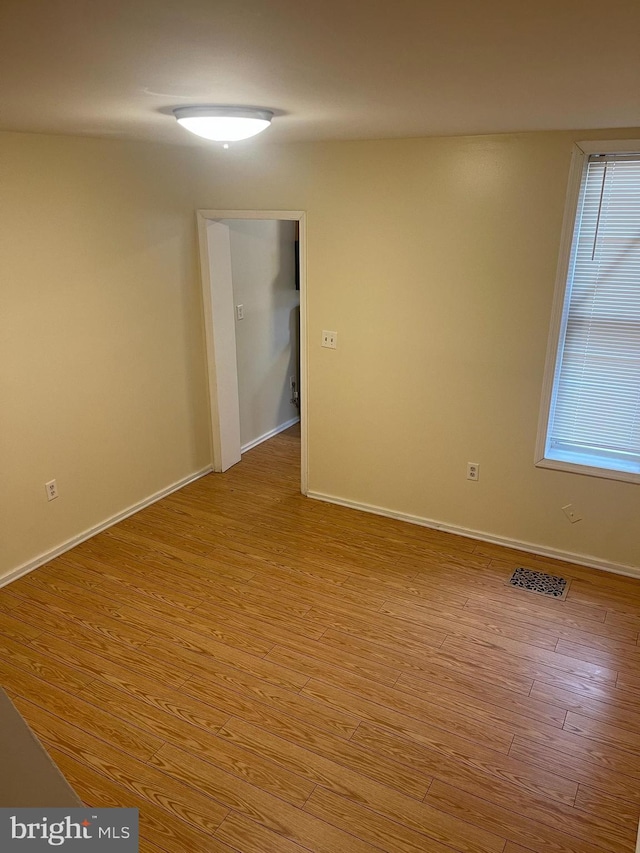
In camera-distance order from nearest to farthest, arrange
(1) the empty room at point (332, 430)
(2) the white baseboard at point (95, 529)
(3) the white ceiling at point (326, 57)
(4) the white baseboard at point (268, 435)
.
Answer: (3) the white ceiling at point (326, 57), (1) the empty room at point (332, 430), (2) the white baseboard at point (95, 529), (4) the white baseboard at point (268, 435)

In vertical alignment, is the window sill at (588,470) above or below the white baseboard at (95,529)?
above

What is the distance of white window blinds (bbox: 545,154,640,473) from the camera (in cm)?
313

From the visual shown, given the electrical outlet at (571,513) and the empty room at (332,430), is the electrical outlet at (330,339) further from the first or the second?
the electrical outlet at (571,513)

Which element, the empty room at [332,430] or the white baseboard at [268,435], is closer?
the empty room at [332,430]

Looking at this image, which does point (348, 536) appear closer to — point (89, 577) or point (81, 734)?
point (89, 577)

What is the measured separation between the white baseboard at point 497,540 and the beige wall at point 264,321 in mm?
1263

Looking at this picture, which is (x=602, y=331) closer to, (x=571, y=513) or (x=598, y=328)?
(x=598, y=328)

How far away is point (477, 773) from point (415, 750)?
24 cm

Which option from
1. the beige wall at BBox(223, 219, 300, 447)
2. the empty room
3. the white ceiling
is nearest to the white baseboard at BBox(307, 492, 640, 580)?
the empty room

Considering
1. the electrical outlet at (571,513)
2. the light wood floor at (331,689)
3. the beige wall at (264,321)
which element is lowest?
the light wood floor at (331,689)

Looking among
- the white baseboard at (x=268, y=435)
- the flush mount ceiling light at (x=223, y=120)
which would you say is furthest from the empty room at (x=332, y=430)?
the white baseboard at (x=268, y=435)

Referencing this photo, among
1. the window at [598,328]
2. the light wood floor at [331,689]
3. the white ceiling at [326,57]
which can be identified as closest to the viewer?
the white ceiling at [326,57]

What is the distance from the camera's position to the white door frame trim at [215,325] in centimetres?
401

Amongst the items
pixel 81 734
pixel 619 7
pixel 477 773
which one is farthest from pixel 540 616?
pixel 619 7
